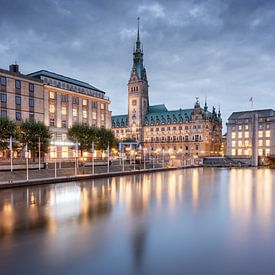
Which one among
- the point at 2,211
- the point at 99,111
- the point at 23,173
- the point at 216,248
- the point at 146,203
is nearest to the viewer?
the point at 216,248

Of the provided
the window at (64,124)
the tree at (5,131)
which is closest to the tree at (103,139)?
the window at (64,124)

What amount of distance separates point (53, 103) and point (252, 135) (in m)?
84.3

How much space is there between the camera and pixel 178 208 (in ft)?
83.8

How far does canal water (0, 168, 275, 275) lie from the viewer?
12.4 m

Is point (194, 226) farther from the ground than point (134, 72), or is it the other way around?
point (134, 72)

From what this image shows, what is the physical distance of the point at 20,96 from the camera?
226ft

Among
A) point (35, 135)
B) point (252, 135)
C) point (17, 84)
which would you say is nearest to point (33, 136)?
point (35, 135)

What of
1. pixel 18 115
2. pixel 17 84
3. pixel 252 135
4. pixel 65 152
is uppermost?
pixel 17 84

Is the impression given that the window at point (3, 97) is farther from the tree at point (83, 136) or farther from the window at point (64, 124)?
the window at point (64, 124)

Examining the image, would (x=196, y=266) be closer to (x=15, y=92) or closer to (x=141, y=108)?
(x=15, y=92)

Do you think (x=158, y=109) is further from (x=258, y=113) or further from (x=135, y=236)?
(x=135, y=236)

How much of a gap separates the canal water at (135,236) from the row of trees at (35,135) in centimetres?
2522

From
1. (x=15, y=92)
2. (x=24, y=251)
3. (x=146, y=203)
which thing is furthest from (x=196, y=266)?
(x=15, y=92)

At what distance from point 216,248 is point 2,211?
18.3m
